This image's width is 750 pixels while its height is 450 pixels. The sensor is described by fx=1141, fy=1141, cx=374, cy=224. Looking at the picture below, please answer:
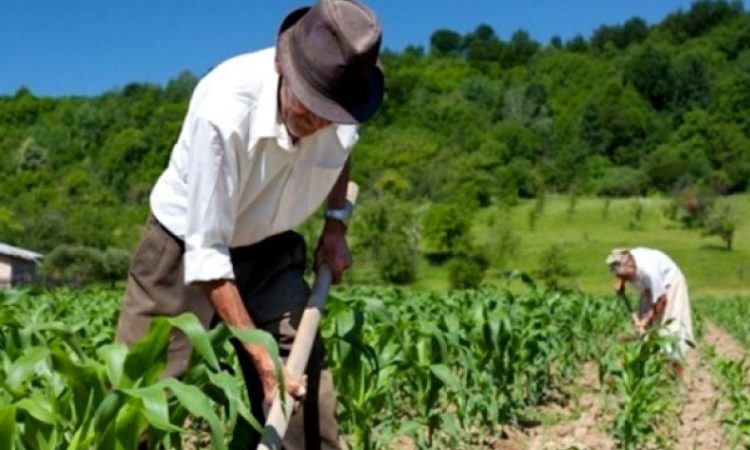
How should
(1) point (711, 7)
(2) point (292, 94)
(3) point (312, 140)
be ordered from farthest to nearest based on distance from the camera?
(1) point (711, 7) → (3) point (312, 140) → (2) point (292, 94)

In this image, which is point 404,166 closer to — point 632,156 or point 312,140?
point 632,156

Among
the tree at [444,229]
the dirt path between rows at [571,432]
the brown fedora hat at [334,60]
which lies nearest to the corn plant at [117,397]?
the brown fedora hat at [334,60]

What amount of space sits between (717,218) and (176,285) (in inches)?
2401

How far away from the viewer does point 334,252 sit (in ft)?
12.2

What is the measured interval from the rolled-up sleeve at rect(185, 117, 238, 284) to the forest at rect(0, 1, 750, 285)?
2264 inches

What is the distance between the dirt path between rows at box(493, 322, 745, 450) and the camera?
625cm

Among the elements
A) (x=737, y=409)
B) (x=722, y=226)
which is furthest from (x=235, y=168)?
(x=722, y=226)

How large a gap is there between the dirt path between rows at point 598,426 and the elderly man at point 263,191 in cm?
219

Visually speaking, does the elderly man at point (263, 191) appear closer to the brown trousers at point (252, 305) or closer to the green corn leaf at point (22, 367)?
the brown trousers at point (252, 305)

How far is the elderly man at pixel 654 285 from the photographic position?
28.5 ft

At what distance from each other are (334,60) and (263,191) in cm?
49

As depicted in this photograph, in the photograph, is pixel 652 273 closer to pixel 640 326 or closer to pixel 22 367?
pixel 640 326

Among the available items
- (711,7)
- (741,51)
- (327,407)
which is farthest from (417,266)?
(711,7)

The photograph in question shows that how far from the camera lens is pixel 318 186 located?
11.3 feet
